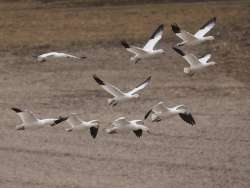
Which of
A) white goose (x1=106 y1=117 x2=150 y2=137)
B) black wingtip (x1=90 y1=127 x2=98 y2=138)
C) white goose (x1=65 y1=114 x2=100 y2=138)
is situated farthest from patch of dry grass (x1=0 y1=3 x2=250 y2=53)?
black wingtip (x1=90 y1=127 x2=98 y2=138)

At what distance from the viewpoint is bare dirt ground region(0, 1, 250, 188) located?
30500 mm

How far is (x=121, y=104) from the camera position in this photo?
37.3m

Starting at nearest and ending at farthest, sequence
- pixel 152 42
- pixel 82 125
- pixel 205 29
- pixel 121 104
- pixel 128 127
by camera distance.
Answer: pixel 82 125
pixel 128 127
pixel 152 42
pixel 205 29
pixel 121 104

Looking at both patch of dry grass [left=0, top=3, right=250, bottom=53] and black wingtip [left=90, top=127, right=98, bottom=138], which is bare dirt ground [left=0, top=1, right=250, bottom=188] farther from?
black wingtip [left=90, top=127, right=98, bottom=138]

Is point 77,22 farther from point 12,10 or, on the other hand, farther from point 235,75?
point 235,75

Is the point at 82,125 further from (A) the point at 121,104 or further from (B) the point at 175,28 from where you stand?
(A) the point at 121,104

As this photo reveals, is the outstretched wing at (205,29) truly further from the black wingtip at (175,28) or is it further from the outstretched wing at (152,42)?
the black wingtip at (175,28)

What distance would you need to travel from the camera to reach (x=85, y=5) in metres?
46.7

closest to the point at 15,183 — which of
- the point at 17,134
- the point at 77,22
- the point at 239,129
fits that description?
the point at 17,134

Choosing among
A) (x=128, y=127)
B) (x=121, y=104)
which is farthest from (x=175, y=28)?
(x=121, y=104)

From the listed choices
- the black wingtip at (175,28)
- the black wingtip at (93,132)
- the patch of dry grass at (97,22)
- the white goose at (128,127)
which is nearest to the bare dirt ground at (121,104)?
the patch of dry grass at (97,22)

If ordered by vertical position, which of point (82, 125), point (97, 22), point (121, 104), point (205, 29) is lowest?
point (121, 104)

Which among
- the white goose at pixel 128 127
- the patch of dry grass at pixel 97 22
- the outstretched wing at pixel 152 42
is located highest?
the outstretched wing at pixel 152 42

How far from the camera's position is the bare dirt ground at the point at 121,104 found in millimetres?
30500
